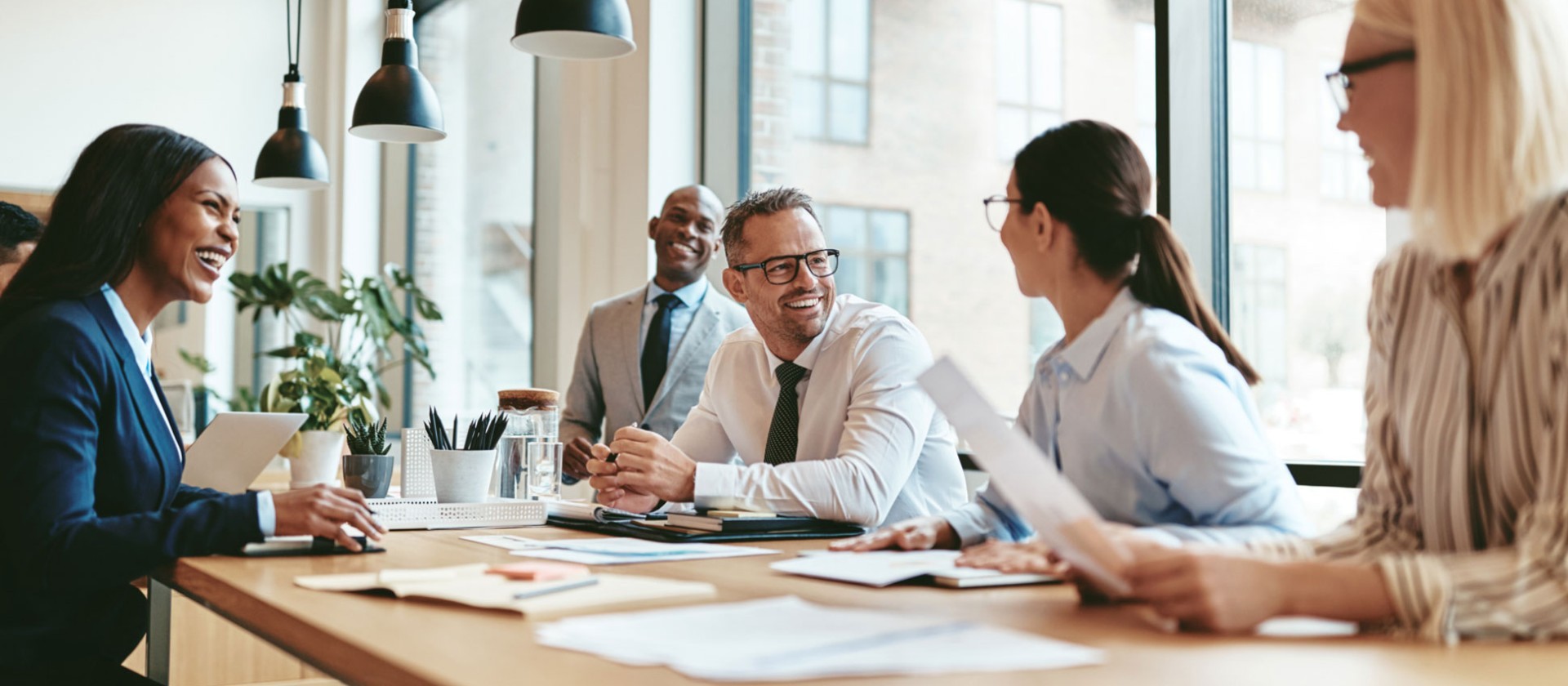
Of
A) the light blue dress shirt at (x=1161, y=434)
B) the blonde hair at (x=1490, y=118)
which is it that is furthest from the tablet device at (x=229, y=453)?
the blonde hair at (x=1490, y=118)

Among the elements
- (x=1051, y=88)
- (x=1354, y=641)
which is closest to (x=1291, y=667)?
(x=1354, y=641)

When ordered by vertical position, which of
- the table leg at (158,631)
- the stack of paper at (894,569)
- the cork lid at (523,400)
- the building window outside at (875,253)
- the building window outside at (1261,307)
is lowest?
the table leg at (158,631)

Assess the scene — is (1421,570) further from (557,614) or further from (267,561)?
(267,561)

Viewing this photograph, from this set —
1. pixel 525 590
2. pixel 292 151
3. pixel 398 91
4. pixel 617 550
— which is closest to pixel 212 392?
pixel 292 151

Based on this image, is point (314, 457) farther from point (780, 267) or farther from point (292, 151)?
point (292, 151)

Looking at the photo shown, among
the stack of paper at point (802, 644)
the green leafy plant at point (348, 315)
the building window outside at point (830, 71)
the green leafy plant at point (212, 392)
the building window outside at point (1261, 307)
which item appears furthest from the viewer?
the green leafy plant at point (212, 392)

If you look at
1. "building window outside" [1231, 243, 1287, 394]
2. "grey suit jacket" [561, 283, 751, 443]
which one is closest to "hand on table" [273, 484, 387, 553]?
"grey suit jacket" [561, 283, 751, 443]

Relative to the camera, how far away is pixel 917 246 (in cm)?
480

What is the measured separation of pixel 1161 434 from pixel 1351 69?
1.65 ft

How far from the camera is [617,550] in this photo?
1.88 m

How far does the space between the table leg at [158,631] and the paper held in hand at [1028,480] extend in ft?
4.64

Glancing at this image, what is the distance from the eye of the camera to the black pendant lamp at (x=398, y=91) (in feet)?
10.9

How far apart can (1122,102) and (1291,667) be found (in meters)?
2.94

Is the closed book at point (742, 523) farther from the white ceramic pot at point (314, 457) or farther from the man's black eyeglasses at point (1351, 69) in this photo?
the white ceramic pot at point (314, 457)
